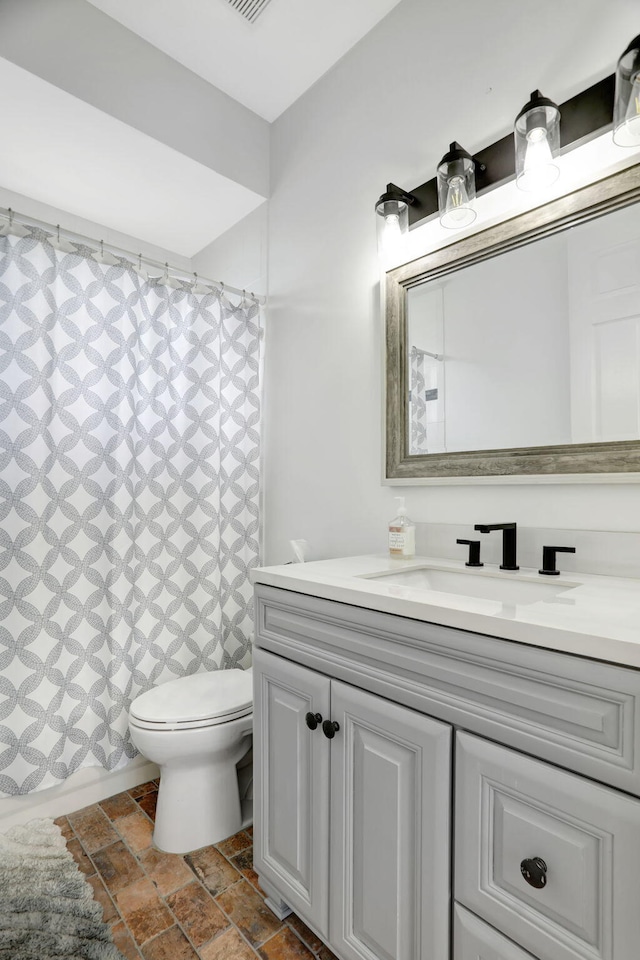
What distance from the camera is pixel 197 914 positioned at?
127cm

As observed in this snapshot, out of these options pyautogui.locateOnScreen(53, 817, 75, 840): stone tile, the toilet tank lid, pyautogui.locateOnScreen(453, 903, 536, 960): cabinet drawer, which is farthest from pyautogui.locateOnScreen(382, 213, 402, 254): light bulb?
pyautogui.locateOnScreen(53, 817, 75, 840): stone tile

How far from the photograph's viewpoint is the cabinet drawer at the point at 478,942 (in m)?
0.76

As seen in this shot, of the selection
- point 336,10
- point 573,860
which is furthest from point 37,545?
point 336,10

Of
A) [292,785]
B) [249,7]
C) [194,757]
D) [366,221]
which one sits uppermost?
[249,7]

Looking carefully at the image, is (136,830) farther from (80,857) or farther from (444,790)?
(444,790)

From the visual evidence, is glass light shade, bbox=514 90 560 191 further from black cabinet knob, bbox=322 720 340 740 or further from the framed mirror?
black cabinet knob, bbox=322 720 340 740

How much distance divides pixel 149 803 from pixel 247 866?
0.50 m

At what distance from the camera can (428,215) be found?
1.48m

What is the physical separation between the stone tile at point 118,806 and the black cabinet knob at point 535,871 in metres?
1.48

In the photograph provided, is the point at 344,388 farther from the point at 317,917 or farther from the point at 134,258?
the point at 317,917

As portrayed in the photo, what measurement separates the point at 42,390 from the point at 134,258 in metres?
0.65

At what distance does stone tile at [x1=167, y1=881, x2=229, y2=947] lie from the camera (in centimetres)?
121

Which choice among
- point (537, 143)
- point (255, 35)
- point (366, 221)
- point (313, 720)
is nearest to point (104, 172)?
point (255, 35)

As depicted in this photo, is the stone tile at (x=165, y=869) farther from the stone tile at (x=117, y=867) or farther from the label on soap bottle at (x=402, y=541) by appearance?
the label on soap bottle at (x=402, y=541)
